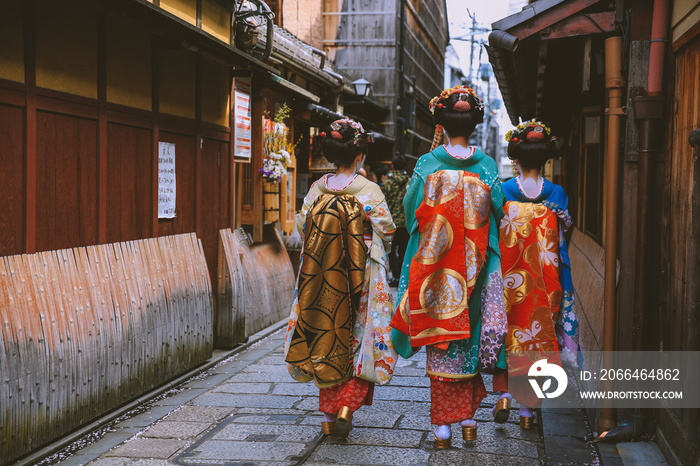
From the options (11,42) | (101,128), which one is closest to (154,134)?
(101,128)

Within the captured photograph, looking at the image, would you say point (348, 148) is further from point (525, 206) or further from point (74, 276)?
point (74, 276)

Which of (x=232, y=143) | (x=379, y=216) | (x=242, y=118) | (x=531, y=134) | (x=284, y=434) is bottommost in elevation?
(x=284, y=434)

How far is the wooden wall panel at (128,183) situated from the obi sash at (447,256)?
2.93 m

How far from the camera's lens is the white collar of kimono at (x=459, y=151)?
5414 mm

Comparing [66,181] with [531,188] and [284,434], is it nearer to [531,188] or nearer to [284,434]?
[284,434]

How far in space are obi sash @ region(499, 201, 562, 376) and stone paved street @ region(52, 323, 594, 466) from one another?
632 millimetres

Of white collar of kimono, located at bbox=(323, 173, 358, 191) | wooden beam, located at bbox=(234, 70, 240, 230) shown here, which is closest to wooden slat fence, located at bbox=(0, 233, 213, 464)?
wooden beam, located at bbox=(234, 70, 240, 230)

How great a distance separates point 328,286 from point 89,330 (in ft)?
6.43

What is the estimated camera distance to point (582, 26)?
5895 mm

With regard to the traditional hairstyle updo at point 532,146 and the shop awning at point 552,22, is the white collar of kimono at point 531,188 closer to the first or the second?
the traditional hairstyle updo at point 532,146

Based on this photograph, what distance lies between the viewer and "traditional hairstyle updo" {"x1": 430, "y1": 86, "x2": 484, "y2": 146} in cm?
541

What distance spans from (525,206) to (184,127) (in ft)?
13.4

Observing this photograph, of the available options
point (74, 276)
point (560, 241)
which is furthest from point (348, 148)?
point (74, 276)

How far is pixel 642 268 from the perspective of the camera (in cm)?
518
